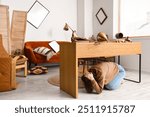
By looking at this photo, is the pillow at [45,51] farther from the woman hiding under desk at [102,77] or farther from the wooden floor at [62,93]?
the woman hiding under desk at [102,77]

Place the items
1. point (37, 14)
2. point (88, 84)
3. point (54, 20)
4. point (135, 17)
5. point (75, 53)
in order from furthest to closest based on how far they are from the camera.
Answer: point (54, 20) < point (37, 14) < point (135, 17) < point (88, 84) < point (75, 53)

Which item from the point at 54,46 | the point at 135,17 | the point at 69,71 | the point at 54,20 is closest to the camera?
the point at 69,71

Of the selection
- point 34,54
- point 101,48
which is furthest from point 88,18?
point 101,48

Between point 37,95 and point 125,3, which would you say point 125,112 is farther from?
point 125,3

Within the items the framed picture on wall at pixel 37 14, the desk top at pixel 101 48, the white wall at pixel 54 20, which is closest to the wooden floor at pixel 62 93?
the desk top at pixel 101 48

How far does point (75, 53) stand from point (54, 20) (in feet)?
11.9

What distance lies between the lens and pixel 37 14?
5949 millimetres

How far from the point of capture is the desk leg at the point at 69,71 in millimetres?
2910

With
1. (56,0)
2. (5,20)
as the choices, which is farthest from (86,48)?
(56,0)

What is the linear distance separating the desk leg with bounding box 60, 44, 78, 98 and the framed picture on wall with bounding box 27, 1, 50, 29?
2.90 m

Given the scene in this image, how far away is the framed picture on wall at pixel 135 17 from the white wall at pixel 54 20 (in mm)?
1683

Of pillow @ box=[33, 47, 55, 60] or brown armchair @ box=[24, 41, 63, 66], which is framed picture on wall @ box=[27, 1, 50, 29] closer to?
brown armchair @ box=[24, 41, 63, 66]

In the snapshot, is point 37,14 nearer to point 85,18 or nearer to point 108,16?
point 85,18

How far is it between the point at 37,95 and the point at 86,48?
1.07 metres
